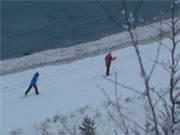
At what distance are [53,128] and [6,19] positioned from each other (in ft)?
88.9

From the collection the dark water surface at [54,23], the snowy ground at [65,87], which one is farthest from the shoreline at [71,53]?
the snowy ground at [65,87]

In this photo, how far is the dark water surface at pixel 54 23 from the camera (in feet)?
120

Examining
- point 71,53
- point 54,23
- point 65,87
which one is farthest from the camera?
point 54,23

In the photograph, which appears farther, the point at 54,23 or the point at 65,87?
the point at 54,23

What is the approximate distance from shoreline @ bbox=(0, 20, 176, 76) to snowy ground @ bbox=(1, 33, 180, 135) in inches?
83.7

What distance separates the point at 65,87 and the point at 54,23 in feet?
60.2

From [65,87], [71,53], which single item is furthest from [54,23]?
[65,87]

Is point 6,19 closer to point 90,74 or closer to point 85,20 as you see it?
point 85,20

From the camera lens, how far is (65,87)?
22719mm

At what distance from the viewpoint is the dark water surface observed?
36.6 meters

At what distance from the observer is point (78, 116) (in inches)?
707

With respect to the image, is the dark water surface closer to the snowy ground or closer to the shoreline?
the shoreline

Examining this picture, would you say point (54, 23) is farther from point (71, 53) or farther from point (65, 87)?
point (65, 87)

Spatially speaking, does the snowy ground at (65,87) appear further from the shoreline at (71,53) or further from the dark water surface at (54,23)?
the dark water surface at (54,23)
